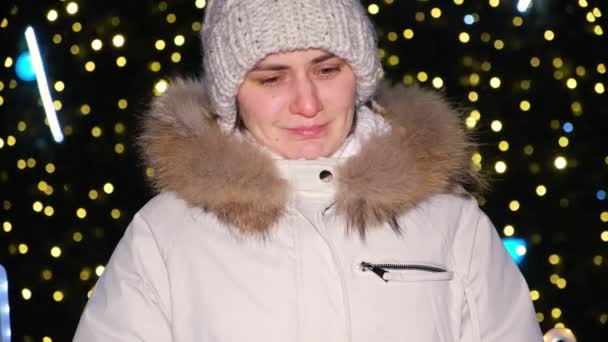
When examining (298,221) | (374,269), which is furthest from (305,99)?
(374,269)

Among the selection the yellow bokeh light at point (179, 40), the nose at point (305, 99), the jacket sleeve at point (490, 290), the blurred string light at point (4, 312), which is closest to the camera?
the nose at point (305, 99)

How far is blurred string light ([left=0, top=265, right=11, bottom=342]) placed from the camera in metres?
2.71

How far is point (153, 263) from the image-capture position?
2127 mm

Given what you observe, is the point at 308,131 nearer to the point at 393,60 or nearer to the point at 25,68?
the point at 393,60

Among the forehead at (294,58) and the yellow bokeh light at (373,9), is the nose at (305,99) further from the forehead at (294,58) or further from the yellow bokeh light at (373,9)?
the yellow bokeh light at (373,9)

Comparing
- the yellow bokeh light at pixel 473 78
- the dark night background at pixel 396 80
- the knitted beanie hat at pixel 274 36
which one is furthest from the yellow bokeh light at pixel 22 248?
the yellow bokeh light at pixel 473 78

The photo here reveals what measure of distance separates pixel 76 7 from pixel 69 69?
160 mm

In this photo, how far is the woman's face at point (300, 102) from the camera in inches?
82.0

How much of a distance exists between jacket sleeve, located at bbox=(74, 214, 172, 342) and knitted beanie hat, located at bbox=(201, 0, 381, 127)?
12.7 inches

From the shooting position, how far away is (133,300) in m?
2.10

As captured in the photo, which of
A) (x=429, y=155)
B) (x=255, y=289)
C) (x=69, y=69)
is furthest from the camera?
(x=69, y=69)

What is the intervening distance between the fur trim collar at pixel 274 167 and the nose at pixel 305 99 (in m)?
0.12

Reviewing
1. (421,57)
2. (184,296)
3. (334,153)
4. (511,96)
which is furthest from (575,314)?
(184,296)

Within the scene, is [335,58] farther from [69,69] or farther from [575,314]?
[575,314]
